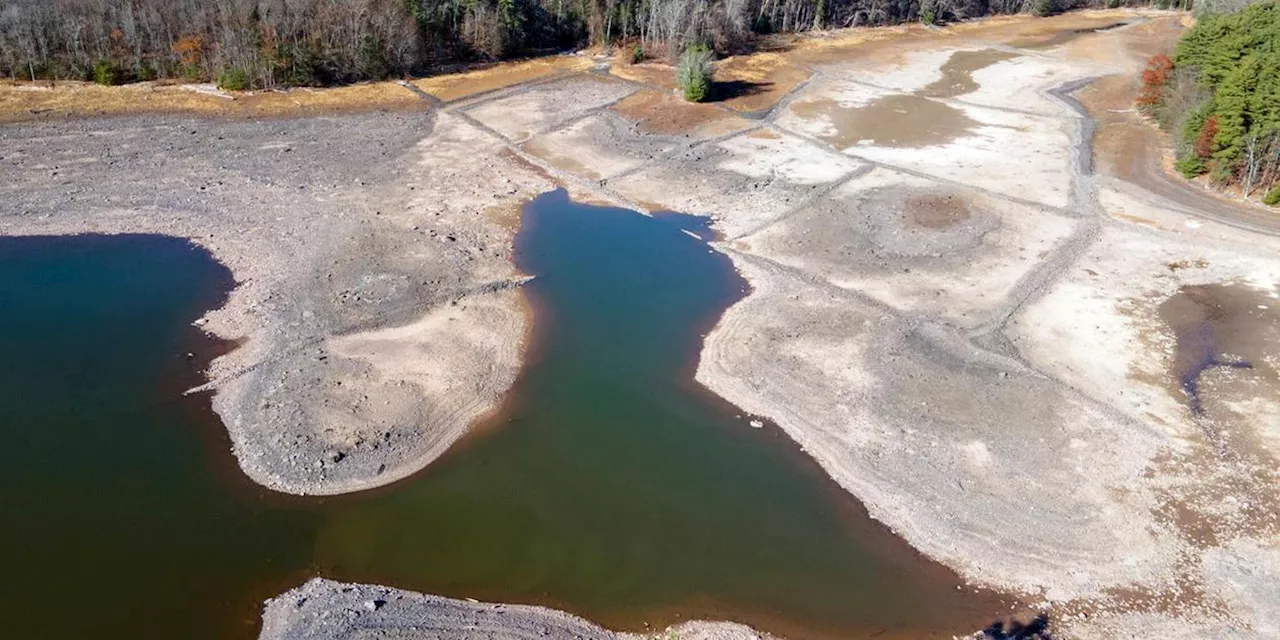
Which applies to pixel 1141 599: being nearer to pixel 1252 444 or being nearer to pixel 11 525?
pixel 1252 444

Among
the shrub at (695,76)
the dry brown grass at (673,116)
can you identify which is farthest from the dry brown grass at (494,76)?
the shrub at (695,76)

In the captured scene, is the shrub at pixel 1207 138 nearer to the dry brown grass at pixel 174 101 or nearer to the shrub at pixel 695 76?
the shrub at pixel 695 76

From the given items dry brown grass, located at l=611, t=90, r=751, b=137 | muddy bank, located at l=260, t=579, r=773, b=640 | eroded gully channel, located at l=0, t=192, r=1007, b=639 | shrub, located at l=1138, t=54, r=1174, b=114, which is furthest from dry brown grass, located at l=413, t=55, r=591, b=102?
muddy bank, located at l=260, t=579, r=773, b=640

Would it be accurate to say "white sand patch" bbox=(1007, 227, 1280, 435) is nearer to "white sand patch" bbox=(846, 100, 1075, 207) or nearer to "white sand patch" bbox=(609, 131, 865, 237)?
"white sand patch" bbox=(846, 100, 1075, 207)

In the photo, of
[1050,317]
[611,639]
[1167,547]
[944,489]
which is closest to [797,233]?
[1050,317]

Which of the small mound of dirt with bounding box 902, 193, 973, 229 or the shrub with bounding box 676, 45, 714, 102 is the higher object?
the shrub with bounding box 676, 45, 714, 102
